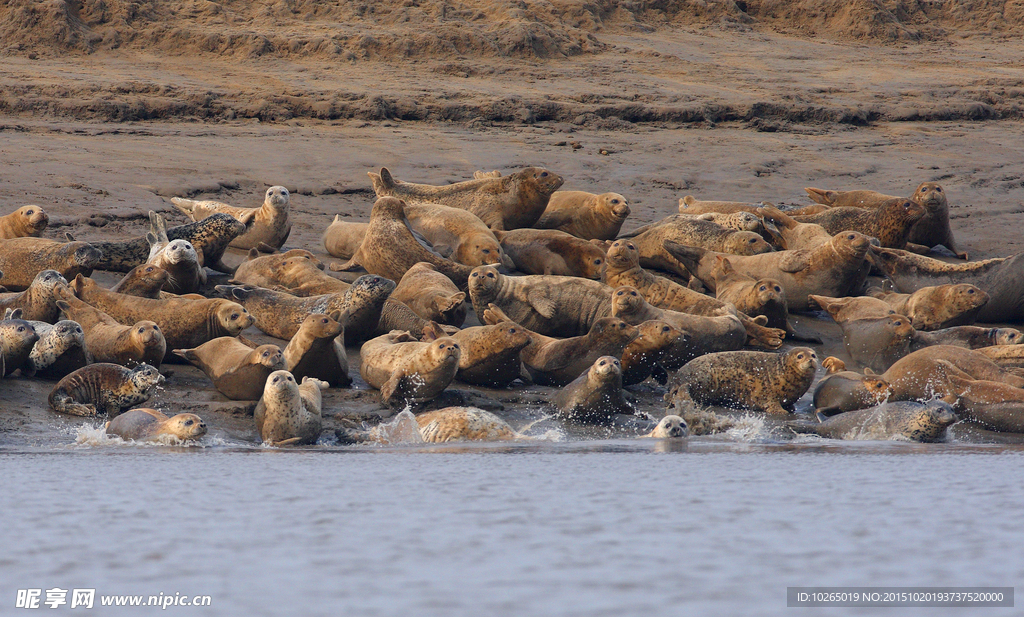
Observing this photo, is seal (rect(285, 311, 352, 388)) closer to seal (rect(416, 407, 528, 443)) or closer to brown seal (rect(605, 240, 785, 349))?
seal (rect(416, 407, 528, 443))

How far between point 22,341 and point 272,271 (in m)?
2.41

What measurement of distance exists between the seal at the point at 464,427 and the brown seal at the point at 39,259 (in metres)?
3.13

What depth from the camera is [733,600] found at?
2.49 meters

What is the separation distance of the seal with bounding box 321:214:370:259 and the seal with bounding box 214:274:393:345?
182cm

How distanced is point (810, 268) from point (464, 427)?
3.82 metres

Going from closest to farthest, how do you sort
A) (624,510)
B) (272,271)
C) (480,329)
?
(624,510), (480,329), (272,271)

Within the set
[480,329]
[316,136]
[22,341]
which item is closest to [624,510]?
[480,329]

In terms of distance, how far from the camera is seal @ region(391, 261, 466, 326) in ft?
25.4

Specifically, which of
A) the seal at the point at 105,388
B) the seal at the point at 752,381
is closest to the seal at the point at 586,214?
the seal at the point at 752,381

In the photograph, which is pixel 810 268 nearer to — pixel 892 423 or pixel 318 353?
pixel 892 423

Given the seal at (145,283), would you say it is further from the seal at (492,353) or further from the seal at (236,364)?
the seal at (492,353)

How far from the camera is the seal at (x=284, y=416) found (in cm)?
575

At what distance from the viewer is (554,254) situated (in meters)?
8.99

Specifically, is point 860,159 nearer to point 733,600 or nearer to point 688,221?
point 688,221
